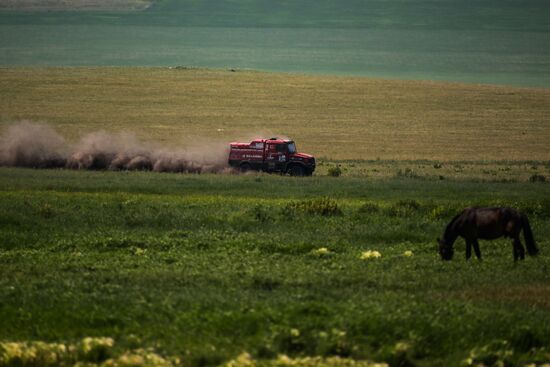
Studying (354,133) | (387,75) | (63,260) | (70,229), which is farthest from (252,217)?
(387,75)

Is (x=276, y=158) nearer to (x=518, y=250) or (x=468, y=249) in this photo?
(x=468, y=249)

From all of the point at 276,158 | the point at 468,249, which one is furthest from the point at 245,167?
the point at 468,249

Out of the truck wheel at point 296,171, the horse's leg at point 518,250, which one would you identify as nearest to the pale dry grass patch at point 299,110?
the truck wheel at point 296,171

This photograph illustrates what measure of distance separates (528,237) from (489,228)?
3.10ft

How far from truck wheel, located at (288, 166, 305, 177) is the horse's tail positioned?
108 ft

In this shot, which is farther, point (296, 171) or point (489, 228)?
point (296, 171)

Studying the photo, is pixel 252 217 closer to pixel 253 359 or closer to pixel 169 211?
pixel 169 211

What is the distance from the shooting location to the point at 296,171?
56781mm

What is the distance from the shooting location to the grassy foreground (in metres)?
16.6

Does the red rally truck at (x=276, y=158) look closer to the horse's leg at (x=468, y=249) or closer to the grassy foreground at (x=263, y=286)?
the grassy foreground at (x=263, y=286)

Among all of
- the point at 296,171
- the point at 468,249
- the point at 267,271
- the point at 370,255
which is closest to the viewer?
the point at 267,271

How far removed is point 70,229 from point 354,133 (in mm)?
60162

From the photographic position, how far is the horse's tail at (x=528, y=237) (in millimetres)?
23062

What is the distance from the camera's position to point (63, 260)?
24.3 metres
